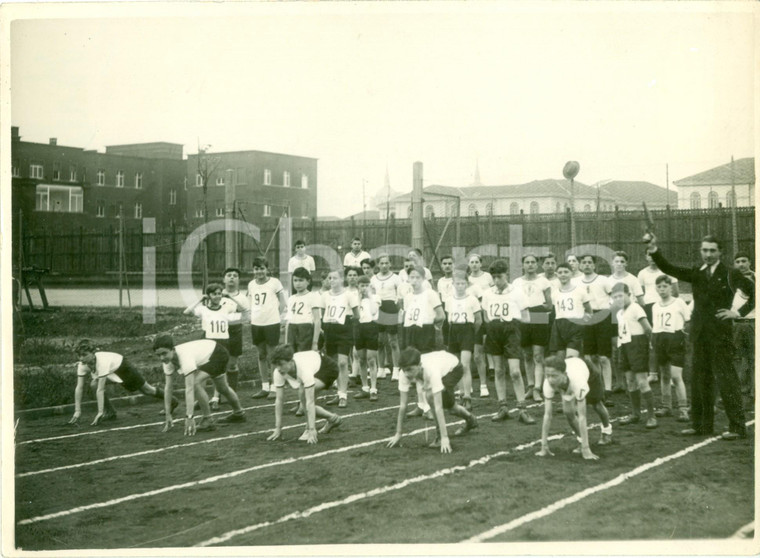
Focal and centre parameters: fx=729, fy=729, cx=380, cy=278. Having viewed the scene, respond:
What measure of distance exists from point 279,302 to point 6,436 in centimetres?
479

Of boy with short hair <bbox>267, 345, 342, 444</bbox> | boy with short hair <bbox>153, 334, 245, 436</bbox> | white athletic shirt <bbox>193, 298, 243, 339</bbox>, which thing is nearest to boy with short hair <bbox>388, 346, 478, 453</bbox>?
boy with short hair <bbox>267, 345, 342, 444</bbox>

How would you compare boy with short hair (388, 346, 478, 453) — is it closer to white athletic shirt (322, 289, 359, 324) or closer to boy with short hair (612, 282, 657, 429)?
boy with short hair (612, 282, 657, 429)

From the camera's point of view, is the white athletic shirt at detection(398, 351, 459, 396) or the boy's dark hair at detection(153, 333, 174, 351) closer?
the white athletic shirt at detection(398, 351, 459, 396)

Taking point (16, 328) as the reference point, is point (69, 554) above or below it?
below

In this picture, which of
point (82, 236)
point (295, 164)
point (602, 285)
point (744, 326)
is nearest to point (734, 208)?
point (744, 326)

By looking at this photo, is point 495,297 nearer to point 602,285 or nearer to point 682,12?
point 602,285

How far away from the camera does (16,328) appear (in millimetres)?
8219

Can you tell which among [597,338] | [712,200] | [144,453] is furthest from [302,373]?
[712,200]

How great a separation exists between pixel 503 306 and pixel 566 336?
0.87 m

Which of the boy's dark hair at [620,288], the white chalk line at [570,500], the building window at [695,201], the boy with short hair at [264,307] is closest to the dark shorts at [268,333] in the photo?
the boy with short hair at [264,307]

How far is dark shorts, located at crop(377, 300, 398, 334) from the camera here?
10781 mm

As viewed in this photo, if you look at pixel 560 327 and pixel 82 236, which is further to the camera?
pixel 82 236

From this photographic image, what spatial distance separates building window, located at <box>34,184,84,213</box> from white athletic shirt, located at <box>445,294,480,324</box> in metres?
7.12

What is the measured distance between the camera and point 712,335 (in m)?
7.75
